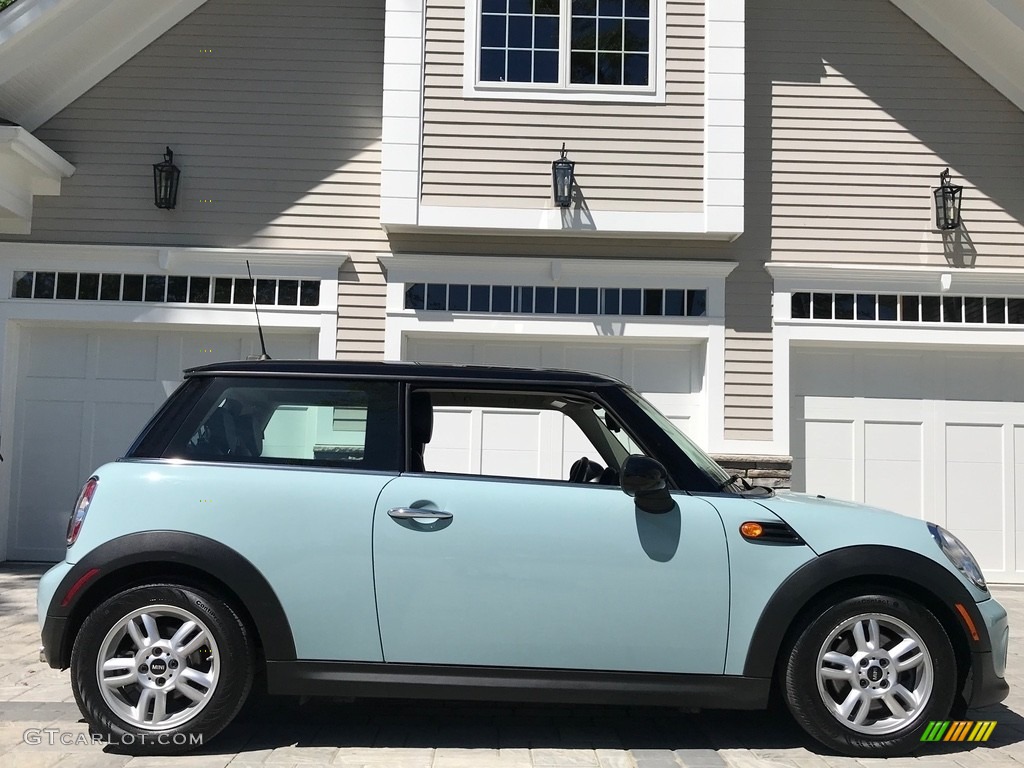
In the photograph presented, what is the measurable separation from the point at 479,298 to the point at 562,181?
126 cm

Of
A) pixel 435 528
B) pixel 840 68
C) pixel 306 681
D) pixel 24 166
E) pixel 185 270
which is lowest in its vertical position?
pixel 306 681

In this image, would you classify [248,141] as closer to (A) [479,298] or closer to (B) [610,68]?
(A) [479,298]

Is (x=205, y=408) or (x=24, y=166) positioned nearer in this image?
(x=205, y=408)

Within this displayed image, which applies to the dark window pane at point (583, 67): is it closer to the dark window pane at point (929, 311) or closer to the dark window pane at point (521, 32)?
the dark window pane at point (521, 32)

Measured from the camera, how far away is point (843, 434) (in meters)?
8.24

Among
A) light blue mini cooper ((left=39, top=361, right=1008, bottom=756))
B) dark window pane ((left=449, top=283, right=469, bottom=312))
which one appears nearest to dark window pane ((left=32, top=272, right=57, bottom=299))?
dark window pane ((left=449, top=283, right=469, bottom=312))

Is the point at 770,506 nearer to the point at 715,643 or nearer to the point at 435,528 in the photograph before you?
the point at 715,643

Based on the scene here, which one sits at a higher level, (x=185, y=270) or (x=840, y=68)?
(x=840, y=68)

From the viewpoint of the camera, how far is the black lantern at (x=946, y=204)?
8.08 meters

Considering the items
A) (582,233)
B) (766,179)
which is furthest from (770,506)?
(766,179)

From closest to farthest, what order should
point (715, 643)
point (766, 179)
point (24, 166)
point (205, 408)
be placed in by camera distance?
point (715, 643) → point (205, 408) → point (24, 166) → point (766, 179)

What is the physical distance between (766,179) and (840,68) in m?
1.25

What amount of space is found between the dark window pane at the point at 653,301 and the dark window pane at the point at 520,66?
85.3 inches

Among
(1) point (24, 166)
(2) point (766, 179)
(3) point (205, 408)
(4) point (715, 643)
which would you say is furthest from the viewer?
(2) point (766, 179)
